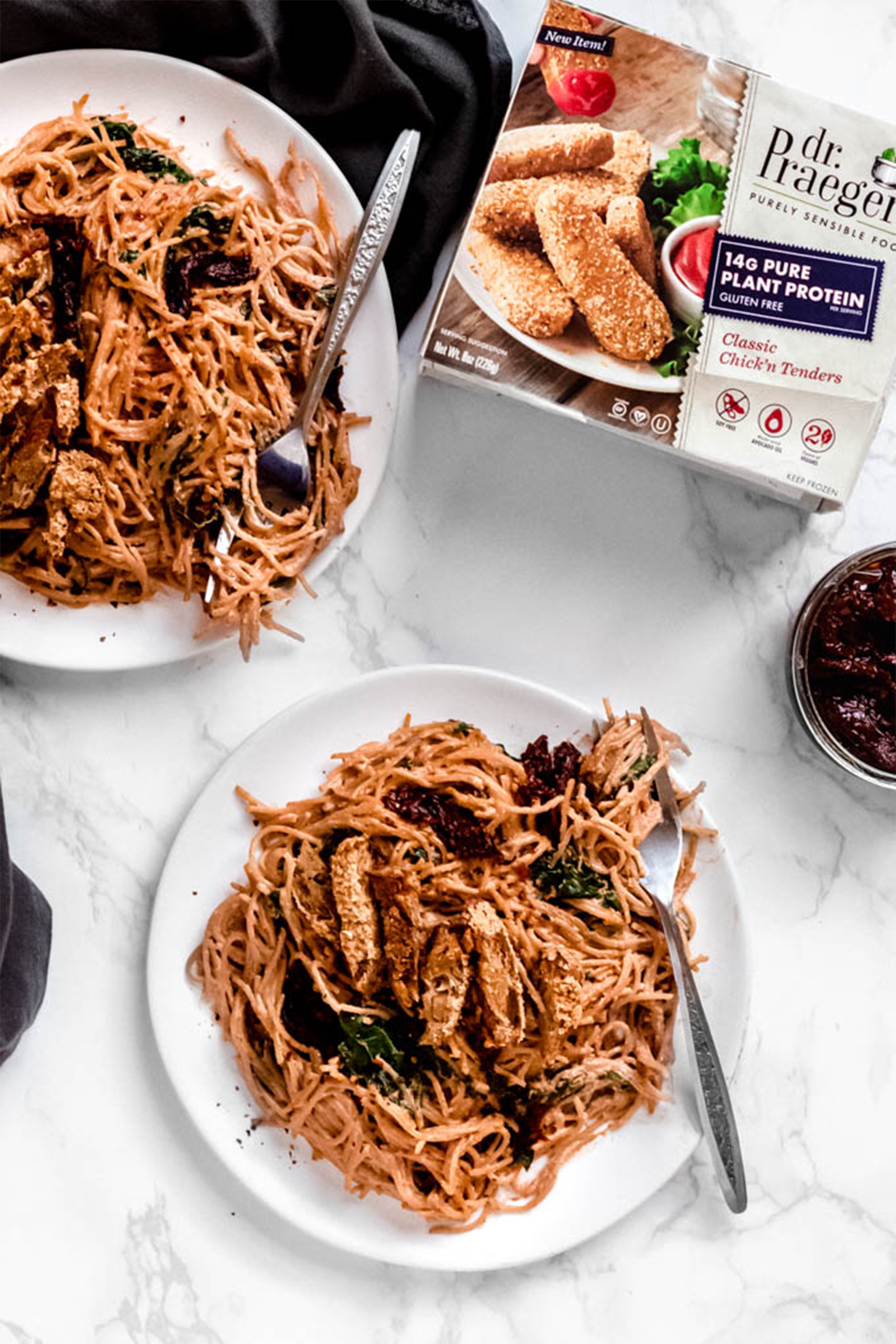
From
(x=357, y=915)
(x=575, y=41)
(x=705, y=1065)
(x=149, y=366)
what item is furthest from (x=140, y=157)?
(x=705, y=1065)

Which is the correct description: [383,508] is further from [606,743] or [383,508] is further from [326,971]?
[326,971]

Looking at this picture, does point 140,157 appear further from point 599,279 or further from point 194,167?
point 599,279

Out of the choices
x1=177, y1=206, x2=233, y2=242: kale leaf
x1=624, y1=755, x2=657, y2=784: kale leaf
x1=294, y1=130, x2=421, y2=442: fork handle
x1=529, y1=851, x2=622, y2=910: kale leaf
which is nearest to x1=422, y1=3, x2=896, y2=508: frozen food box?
x1=294, y1=130, x2=421, y2=442: fork handle

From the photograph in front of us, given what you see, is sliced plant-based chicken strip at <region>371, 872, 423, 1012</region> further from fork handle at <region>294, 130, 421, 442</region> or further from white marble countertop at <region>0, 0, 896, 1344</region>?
fork handle at <region>294, 130, 421, 442</region>

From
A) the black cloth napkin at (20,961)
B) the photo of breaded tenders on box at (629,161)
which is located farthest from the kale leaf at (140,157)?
the black cloth napkin at (20,961)

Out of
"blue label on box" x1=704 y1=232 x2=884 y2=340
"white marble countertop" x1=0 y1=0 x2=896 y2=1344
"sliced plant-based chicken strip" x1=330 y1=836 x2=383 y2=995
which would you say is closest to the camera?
"blue label on box" x1=704 y1=232 x2=884 y2=340

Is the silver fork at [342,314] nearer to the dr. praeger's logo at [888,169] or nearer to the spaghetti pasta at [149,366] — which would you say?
the spaghetti pasta at [149,366]
